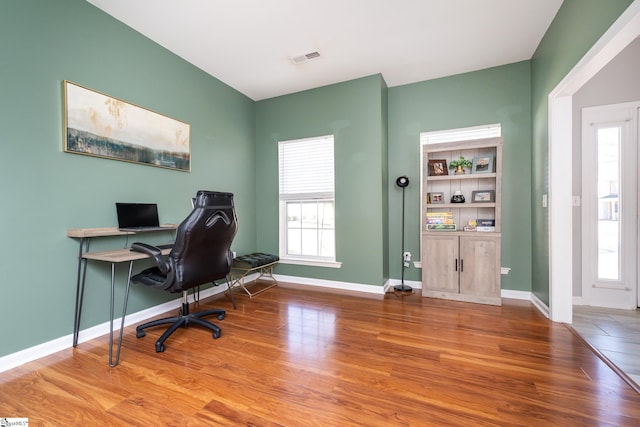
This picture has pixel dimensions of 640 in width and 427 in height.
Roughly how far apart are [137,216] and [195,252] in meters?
0.89

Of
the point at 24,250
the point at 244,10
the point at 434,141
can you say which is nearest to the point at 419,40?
the point at 434,141

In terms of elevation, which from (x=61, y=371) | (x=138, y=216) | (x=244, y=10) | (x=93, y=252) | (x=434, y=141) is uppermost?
(x=244, y=10)

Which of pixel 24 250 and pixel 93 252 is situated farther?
pixel 93 252

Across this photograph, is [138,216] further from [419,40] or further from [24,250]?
[419,40]

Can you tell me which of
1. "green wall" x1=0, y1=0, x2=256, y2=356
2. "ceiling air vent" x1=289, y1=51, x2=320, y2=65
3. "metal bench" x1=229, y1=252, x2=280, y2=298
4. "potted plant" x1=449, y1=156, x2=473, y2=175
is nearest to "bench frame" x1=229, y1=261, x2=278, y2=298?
"metal bench" x1=229, y1=252, x2=280, y2=298

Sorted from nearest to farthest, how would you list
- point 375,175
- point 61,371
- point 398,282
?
point 61,371 → point 375,175 → point 398,282

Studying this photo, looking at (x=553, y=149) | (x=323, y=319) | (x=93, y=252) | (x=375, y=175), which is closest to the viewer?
(x=93, y=252)

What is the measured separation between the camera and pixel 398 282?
12.1ft

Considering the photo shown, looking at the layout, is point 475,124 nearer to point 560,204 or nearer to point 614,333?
point 560,204

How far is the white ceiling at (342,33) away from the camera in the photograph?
7.36 ft

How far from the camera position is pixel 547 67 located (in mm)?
2559

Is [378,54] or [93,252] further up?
[378,54]

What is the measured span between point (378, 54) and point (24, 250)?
143 inches

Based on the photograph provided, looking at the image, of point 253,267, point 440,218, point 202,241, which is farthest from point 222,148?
point 440,218
